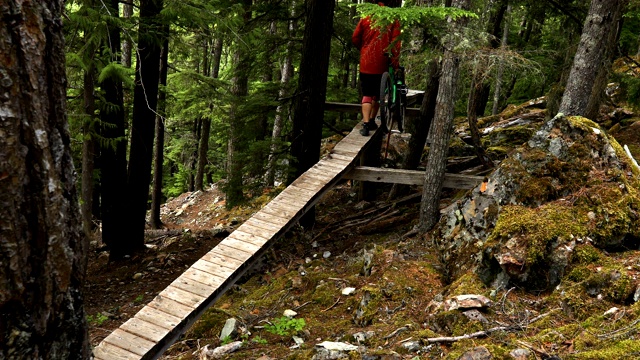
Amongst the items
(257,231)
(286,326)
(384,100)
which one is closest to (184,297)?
(257,231)

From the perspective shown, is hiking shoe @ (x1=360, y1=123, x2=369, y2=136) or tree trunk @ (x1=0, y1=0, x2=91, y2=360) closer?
tree trunk @ (x1=0, y1=0, x2=91, y2=360)

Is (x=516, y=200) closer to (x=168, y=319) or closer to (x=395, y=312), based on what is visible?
(x=395, y=312)

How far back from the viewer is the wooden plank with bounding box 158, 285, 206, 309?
4561 millimetres

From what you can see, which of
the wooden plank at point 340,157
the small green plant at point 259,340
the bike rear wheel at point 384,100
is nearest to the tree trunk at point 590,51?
the bike rear wheel at point 384,100

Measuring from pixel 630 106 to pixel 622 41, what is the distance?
6112 millimetres

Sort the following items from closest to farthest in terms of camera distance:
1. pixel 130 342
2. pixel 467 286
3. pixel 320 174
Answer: pixel 130 342 < pixel 467 286 < pixel 320 174

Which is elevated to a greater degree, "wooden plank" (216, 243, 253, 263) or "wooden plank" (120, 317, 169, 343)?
"wooden plank" (216, 243, 253, 263)

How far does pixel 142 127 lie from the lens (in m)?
10.3

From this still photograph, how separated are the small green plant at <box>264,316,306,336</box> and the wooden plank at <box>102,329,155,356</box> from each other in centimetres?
199

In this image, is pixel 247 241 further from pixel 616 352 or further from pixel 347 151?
pixel 616 352

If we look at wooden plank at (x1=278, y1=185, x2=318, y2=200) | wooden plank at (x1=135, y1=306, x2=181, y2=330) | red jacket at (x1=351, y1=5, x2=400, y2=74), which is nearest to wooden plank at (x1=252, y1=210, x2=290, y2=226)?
wooden plank at (x1=278, y1=185, x2=318, y2=200)

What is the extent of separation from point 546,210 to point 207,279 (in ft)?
13.0

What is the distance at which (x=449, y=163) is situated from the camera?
9.95 metres

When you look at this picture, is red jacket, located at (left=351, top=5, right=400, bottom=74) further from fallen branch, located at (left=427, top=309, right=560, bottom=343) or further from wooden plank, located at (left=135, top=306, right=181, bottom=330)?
wooden plank, located at (left=135, top=306, right=181, bottom=330)
